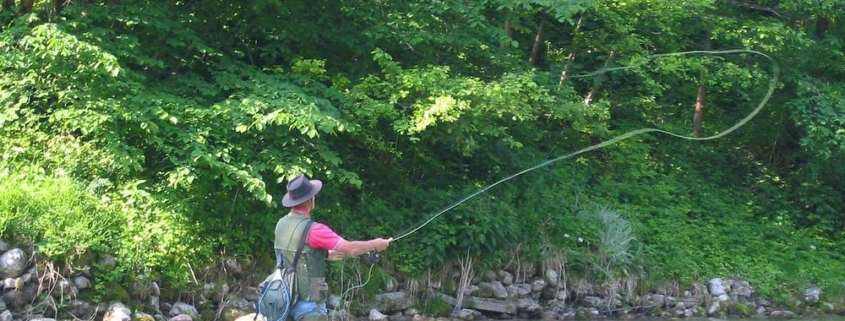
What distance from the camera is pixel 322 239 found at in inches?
212

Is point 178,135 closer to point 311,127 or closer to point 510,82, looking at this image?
point 311,127

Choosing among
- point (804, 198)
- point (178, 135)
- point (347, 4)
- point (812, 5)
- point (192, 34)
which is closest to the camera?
point (178, 135)

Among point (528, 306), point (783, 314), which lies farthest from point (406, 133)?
point (783, 314)

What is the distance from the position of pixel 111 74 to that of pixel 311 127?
74.5 inches

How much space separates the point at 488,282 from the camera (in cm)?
1230

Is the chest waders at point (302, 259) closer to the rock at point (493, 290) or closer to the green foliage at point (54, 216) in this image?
the green foliage at point (54, 216)

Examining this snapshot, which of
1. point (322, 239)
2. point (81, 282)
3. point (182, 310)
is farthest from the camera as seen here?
point (182, 310)

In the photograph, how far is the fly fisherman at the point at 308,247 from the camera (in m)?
5.41

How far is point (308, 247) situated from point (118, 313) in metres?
4.44

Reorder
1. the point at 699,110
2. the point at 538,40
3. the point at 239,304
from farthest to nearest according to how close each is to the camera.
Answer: the point at 699,110 → the point at 538,40 → the point at 239,304

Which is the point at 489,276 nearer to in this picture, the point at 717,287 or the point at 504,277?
the point at 504,277

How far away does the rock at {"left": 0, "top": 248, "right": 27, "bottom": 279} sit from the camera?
29.1 ft

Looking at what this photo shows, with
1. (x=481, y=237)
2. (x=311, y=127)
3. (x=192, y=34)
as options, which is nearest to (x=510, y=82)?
(x=481, y=237)

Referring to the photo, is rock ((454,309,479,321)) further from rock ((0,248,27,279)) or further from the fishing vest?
the fishing vest
